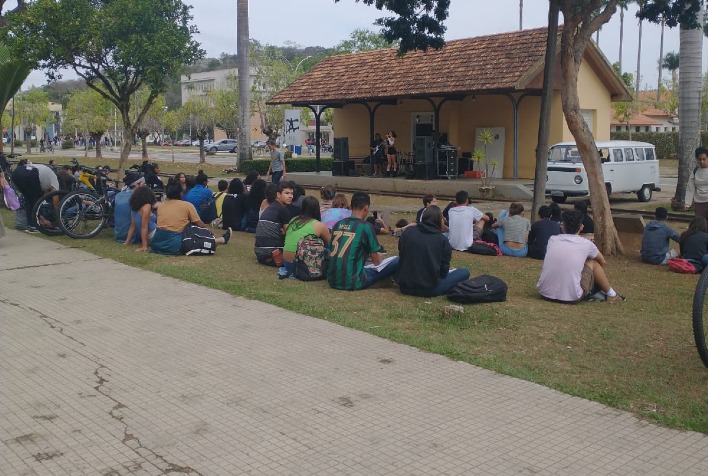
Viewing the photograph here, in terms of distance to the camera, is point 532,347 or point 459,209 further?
point 459,209

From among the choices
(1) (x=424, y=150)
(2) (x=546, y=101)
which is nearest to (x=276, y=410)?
→ (2) (x=546, y=101)

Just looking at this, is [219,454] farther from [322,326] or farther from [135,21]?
[135,21]

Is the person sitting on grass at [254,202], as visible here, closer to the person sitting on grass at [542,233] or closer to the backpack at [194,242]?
the backpack at [194,242]

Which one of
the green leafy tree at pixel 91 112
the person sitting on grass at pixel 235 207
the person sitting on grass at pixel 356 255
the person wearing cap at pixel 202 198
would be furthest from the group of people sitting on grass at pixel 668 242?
the green leafy tree at pixel 91 112

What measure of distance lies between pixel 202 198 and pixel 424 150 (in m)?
11.8

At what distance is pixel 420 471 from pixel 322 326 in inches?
138

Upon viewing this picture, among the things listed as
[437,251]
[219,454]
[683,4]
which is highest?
[683,4]

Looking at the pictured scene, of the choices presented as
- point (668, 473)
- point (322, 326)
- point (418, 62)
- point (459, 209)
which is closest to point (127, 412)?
point (322, 326)

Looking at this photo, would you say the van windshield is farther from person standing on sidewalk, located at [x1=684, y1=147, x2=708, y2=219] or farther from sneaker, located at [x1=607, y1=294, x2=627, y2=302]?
sneaker, located at [x1=607, y1=294, x2=627, y2=302]

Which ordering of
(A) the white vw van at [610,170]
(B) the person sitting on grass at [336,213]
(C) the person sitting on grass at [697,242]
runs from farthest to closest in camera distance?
(A) the white vw van at [610,170] → (B) the person sitting on grass at [336,213] → (C) the person sitting on grass at [697,242]

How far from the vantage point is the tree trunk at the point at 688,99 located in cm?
1917

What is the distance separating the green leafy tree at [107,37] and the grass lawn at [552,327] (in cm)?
1489

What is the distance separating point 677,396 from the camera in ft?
19.6

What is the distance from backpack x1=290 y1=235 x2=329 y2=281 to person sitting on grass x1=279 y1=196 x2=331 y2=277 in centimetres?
7
